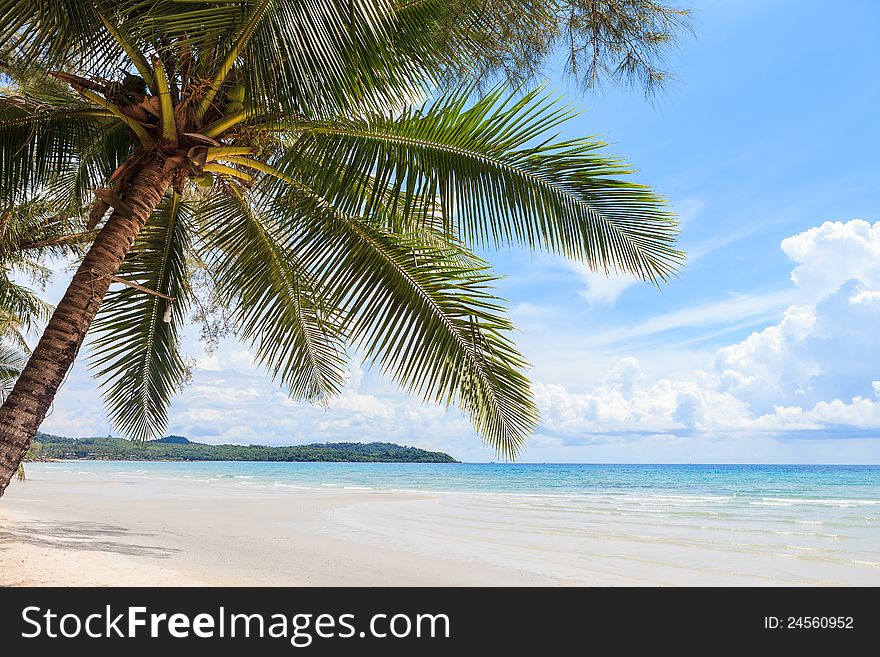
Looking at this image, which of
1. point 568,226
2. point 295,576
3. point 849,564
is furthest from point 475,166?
point 849,564

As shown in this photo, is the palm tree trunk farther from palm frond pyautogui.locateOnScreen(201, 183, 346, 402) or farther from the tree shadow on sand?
the tree shadow on sand

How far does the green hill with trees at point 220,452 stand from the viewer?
3182 inches

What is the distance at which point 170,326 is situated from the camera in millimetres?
7250

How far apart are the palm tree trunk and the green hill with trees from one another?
3092 inches

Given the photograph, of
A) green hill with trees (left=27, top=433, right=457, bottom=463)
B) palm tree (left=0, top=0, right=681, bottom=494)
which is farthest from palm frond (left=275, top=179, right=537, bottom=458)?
green hill with trees (left=27, top=433, right=457, bottom=463)

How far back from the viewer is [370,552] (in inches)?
382

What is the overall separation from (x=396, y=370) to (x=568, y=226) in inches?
69.8

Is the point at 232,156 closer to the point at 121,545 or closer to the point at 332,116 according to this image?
the point at 332,116

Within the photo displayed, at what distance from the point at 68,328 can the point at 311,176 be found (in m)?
2.25

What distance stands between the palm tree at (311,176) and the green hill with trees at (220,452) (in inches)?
3036

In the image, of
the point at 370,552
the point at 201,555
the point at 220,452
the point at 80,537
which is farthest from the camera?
the point at 220,452

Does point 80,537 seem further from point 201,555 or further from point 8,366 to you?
point 8,366

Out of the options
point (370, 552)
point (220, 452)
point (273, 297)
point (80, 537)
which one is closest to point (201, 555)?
point (370, 552)

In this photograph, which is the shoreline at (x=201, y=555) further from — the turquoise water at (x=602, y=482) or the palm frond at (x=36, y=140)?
the turquoise water at (x=602, y=482)
